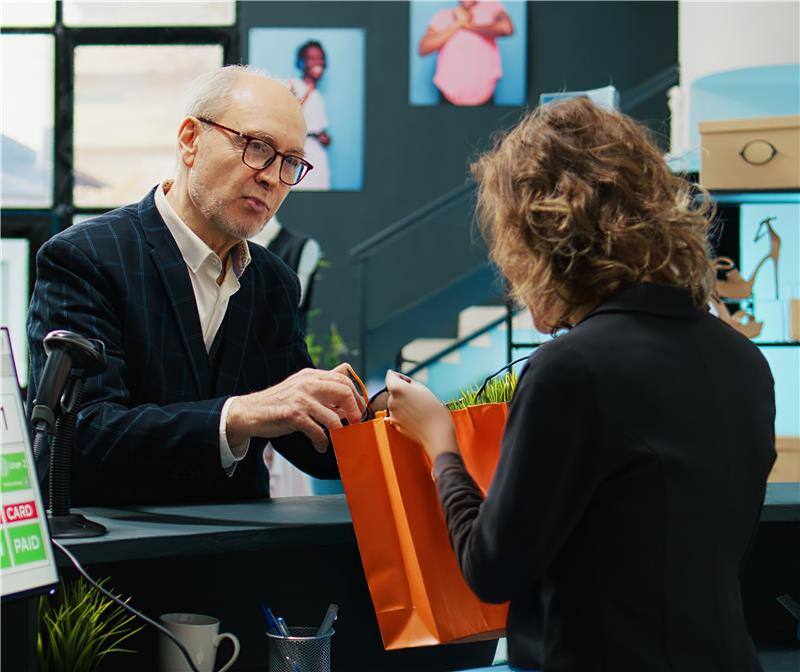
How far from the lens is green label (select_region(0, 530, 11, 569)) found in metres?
1.04

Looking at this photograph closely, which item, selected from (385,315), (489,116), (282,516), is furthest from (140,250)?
(489,116)

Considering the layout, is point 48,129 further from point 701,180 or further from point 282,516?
point 282,516

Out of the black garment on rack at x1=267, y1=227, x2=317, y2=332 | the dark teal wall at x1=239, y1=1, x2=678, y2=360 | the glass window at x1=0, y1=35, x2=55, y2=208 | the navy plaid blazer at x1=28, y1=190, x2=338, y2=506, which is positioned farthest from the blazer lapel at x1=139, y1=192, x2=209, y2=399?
the glass window at x1=0, y1=35, x2=55, y2=208

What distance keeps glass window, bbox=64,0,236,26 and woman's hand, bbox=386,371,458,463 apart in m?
6.55

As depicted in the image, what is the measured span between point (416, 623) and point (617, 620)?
385 mm

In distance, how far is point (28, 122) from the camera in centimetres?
708

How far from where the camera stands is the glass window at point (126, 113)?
23.4 ft

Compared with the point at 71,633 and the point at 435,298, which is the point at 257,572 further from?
the point at 435,298

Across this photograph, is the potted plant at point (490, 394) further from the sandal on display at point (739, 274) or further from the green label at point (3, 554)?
the sandal on display at point (739, 274)

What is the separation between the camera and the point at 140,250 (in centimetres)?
190

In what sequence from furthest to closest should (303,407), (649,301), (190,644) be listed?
1. (303,407)
2. (190,644)
3. (649,301)

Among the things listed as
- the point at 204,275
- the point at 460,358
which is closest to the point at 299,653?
the point at 204,275

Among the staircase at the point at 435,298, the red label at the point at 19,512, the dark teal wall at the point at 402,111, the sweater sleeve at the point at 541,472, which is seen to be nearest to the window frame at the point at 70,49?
the dark teal wall at the point at 402,111

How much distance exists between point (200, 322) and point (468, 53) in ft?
18.7
